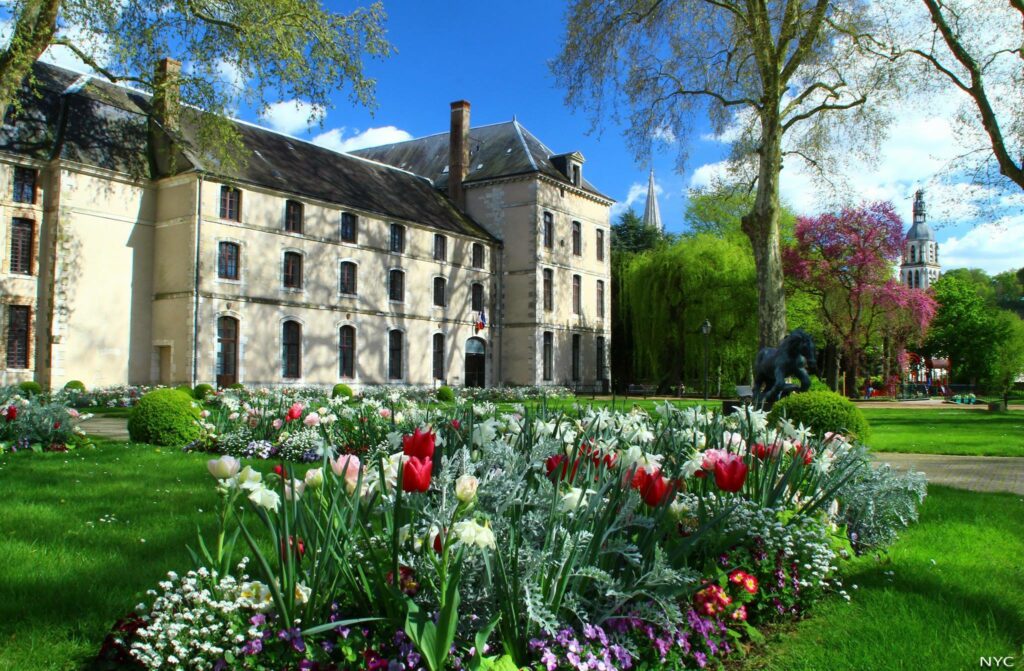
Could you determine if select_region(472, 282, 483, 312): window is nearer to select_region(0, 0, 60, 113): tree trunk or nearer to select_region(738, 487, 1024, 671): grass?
select_region(0, 0, 60, 113): tree trunk

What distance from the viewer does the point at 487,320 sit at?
123ft

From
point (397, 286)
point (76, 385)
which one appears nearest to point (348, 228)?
point (397, 286)

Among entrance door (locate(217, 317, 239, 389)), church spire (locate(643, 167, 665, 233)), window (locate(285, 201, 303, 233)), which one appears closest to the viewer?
entrance door (locate(217, 317, 239, 389))

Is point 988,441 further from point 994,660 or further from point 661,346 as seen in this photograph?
point 661,346

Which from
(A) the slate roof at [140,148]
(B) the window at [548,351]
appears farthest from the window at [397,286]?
(B) the window at [548,351]

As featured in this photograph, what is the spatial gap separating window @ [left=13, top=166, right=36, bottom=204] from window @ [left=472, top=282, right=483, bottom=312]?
1908cm

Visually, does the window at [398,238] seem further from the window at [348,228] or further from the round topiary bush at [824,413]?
the round topiary bush at [824,413]

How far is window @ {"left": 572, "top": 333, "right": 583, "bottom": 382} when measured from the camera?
4012cm

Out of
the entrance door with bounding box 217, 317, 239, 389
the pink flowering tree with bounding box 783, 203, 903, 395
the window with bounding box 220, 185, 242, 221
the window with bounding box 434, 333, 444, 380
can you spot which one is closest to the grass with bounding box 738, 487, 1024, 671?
the entrance door with bounding box 217, 317, 239, 389

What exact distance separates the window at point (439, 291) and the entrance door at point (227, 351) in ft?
34.7

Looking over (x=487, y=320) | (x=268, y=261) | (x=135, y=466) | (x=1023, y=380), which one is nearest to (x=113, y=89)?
(x=268, y=261)

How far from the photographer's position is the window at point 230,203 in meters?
26.4

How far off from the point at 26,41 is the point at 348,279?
17.0 meters

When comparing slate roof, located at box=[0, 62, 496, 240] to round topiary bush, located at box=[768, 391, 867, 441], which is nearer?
round topiary bush, located at box=[768, 391, 867, 441]
